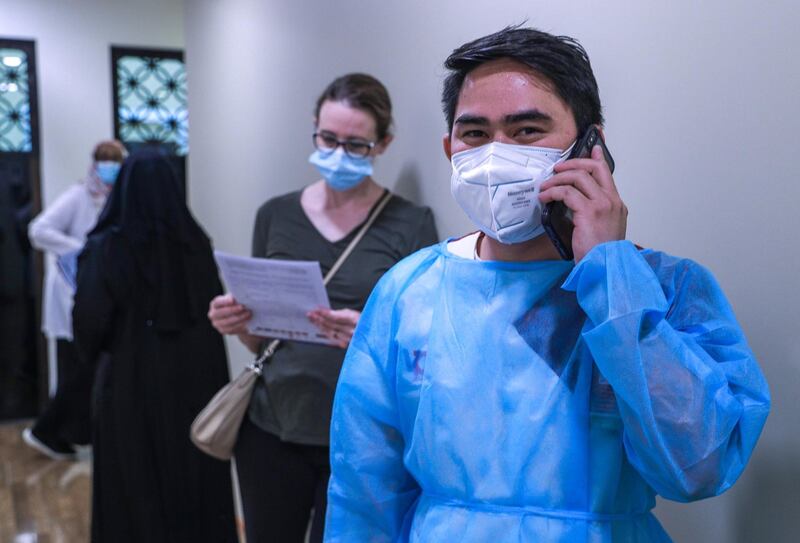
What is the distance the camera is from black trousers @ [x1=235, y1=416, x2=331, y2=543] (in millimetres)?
1969

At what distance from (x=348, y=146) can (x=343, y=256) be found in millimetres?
259

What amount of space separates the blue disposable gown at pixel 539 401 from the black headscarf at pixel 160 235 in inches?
70.0

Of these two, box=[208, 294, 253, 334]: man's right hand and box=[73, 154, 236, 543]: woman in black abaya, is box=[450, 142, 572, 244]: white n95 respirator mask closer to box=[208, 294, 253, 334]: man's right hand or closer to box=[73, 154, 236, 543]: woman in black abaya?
box=[208, 294, 253, 334]: man's right hand

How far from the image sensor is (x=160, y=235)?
2.87m

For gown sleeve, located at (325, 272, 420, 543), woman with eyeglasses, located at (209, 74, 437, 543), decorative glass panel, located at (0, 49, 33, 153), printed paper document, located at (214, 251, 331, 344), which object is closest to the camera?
gown sleeve, located at (325, 272, 420, 543)

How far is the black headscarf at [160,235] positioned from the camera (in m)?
2.83

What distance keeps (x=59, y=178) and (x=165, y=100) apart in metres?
0.84

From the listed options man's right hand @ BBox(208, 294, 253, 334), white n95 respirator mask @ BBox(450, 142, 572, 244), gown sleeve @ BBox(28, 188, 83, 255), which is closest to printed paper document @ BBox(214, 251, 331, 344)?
man's right hand @ BBox(208, 294, 253, 334)

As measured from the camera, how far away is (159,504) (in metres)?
3.03

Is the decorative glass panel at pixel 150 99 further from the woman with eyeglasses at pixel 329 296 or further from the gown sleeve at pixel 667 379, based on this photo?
the gown sleeve at pixel 667 379

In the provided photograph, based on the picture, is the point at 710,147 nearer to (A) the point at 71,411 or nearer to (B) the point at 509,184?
(B) the point at 509,184

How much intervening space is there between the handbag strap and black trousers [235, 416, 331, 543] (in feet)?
0.58

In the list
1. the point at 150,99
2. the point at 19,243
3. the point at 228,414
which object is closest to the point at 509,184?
the point at 228,414

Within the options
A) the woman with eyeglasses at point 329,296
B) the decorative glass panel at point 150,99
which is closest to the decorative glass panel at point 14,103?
the decorative glass panel at point 150,99
